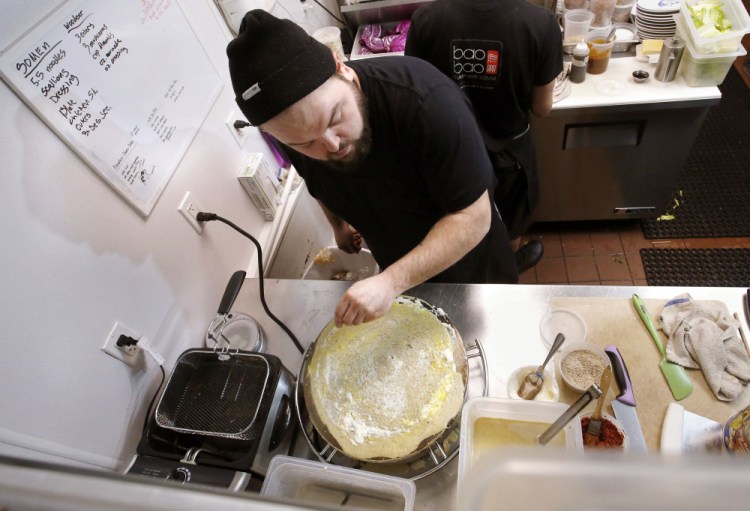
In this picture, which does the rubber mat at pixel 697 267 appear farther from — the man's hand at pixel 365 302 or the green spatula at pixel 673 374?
the man's hand at pixel 365 302

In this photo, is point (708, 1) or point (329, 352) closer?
point (329, 352)

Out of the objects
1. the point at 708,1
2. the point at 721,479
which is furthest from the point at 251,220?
the point at 708,1

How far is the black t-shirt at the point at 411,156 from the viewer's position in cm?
103

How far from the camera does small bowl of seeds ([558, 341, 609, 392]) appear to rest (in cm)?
105

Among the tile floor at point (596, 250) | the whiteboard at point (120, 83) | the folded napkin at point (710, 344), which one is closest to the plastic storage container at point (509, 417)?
the folded napkin at point (710, 344)

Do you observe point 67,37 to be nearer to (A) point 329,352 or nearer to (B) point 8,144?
(B) point 8,144

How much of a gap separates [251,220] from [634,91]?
1.68 metres

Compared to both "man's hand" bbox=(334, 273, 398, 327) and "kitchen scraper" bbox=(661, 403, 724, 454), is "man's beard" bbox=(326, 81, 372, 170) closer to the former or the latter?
"man's hand" bbox=(334, 273, 398, 327)

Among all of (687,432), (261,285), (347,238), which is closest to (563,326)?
(687,432)

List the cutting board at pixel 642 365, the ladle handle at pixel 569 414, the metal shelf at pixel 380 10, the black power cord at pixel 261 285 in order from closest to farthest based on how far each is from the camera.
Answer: the ladle handle at pixel 569 414 → the cutting board at pixel 642 365 → the black power cord at pixel 261 285 → the metal shelf at pixel 380 10

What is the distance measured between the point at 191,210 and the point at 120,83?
0.41m

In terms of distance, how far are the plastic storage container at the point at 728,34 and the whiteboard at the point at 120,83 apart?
6.06 ft

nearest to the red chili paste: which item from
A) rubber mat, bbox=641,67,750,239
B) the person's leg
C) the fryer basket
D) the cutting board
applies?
the cutting board

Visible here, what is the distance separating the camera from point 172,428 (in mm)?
1000
